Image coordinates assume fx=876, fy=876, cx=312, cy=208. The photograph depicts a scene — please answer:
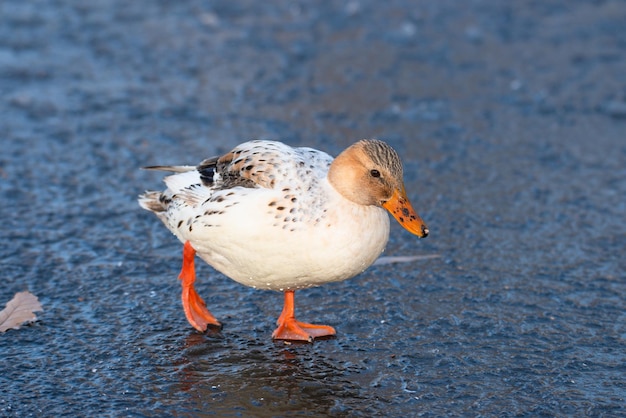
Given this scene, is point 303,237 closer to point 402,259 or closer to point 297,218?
point 297,218

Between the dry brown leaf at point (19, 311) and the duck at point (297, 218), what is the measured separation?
88 centimetres

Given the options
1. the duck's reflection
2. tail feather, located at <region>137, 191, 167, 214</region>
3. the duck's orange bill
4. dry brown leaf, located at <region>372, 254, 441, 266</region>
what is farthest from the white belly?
dry brown leaf, located at <region>372, 254, 441, 266</region>

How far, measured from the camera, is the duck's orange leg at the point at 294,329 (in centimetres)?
487

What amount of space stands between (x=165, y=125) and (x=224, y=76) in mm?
1264

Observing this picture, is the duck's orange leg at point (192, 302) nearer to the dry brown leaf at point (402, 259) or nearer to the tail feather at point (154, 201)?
the tail feather at point (154, 201)

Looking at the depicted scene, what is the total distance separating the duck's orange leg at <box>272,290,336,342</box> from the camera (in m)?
4.87

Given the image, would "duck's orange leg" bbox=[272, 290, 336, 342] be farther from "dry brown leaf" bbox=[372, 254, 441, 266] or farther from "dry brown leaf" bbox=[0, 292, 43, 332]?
"dry brown leaf" bbox=[0, 292, 43, 332]

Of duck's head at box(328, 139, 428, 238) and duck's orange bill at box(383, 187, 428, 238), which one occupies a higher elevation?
duck's head at box(328, 139, 428, 238)

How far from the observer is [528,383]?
4434 mm

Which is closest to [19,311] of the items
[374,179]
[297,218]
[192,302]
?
[192,302]

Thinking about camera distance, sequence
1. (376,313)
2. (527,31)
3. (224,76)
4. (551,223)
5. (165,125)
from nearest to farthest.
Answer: (376,313) < (551,223) < (165,125) < (224,76) < (527,31)

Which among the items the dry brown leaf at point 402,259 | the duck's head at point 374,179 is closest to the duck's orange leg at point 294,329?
the duck's head at point 374,179

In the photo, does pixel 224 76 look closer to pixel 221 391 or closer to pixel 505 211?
pixel 505 211

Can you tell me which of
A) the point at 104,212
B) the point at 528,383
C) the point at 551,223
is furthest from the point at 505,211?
the point at 104,212
